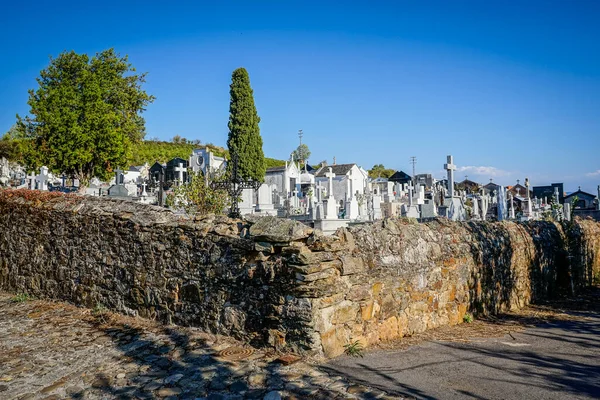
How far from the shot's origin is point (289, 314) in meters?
4.62

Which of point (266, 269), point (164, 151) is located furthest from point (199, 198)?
point (164, 151)

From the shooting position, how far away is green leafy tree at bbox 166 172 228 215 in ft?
44.2

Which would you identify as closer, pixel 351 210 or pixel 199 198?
pixel 199 198

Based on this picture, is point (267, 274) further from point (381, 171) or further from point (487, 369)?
point (381, 171)

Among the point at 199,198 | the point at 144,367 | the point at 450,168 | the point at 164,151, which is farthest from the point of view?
the point at 164,151

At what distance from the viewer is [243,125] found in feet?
116

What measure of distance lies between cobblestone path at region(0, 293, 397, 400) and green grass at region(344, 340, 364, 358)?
64 cm

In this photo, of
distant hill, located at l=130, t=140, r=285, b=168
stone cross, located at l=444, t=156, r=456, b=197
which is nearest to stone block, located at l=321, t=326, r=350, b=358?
stone cross, located at l=444, t=156, r=456, b=197

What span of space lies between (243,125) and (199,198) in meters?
22.6

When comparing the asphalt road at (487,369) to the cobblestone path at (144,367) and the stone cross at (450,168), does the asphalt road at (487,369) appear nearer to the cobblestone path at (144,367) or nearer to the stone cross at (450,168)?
the cobblestone path at (144,367)

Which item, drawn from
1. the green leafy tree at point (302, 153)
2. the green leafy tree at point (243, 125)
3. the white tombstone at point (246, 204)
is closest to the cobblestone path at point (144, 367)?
A: the white tombstone at point (246, 204)

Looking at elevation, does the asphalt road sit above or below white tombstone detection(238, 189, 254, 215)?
below

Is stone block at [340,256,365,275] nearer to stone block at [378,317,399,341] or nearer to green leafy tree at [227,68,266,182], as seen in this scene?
stone block at [378,317,399,341]

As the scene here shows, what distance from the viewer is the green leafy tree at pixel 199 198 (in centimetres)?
1348
